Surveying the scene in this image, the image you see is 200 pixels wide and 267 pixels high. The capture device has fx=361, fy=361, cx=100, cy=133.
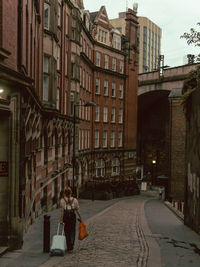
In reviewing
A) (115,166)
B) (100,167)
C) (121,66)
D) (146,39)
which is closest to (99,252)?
(100,167)

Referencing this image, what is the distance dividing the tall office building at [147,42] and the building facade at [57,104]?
79117 millimetres

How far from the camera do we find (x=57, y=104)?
2656cm

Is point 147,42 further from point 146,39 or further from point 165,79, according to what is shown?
point 165,79

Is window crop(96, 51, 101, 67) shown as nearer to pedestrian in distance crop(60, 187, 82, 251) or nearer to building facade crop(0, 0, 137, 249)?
building facade crop(0, 0, 137, 249)

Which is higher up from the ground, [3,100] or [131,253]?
[3,100]

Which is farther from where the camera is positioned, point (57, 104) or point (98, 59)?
point (98, 59)

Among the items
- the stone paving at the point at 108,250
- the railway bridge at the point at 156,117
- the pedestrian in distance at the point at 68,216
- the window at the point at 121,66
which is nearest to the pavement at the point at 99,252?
the stone paving at the point at 108,250

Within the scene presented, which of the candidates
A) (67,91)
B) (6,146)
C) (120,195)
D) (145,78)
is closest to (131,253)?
(6,146)

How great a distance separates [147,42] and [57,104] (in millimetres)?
112238

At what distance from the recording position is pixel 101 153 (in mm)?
45219

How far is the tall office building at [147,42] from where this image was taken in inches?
5012

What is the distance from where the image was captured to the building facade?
9.46 meters

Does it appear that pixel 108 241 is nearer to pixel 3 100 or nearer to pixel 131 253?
pixel 131 253

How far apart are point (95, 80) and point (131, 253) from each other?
3655 cm
